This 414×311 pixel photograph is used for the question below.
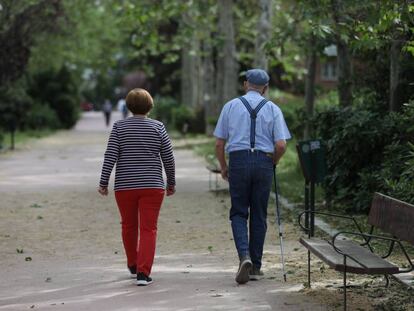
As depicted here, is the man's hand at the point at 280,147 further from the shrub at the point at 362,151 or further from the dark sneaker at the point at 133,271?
the shrub at the point at 362,151

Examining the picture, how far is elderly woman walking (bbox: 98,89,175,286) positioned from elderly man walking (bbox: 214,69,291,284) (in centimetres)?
57

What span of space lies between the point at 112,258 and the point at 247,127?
2.61 meters

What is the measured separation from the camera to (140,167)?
753 centimetres

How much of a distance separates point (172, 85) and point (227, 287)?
50.6 m

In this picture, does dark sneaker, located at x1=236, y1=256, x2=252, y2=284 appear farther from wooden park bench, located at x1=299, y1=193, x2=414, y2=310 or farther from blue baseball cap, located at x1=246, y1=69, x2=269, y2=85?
blue baseball cap, located at x1=246, y1=69, x2=269, y2=85

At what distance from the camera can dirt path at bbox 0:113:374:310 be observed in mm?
6992

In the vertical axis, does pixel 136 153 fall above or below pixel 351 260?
above

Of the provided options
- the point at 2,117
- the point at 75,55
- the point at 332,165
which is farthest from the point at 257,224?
the point at 75,55

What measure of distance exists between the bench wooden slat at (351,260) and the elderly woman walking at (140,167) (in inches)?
53.4

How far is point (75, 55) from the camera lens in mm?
47969

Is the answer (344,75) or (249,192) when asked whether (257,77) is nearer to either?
(249,192)

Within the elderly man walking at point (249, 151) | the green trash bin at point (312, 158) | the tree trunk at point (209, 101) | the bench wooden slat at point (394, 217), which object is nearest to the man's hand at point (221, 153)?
the elderly man walking at point (249, 151)

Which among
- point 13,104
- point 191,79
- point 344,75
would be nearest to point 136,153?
point 344,75

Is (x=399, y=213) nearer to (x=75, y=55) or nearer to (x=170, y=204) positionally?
(x=170, y=204)
